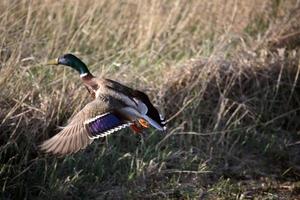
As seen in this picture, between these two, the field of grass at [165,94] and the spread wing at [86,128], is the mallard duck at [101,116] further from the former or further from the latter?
the field of grass at [165,94]

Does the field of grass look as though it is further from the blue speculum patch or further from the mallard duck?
the blue speculum patch

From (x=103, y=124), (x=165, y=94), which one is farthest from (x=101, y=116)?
(x=165, y=94)

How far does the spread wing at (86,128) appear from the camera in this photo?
4.24 metres

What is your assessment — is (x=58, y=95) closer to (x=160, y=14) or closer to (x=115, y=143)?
(x=115, y=143)

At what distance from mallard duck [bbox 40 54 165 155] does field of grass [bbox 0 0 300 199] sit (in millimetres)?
339

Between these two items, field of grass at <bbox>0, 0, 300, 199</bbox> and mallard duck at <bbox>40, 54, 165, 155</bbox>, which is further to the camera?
field of grass at <bbox>0, 0, 300, 199</bbox>

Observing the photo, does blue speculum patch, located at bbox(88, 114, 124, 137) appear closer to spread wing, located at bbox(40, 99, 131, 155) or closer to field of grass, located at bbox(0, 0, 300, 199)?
spread wing, located at bbox(40, 99, 131, 155)

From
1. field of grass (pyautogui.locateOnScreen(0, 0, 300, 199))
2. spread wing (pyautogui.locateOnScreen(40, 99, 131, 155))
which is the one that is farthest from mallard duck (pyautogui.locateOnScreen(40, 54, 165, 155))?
field of grass (pyautogui.locateOnScreen(0, 0, 300, 199))

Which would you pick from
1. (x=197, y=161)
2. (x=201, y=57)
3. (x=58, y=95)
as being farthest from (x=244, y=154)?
(x=58, y=95)

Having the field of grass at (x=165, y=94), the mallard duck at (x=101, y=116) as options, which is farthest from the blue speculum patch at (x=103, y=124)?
the field of grass at (x=165, y=94)

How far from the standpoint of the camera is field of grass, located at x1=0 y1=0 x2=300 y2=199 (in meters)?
4.80

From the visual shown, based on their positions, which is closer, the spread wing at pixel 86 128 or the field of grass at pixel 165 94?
the spread wing at pixel 86 128

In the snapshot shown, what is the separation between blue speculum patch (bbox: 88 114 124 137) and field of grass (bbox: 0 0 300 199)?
0.45 m

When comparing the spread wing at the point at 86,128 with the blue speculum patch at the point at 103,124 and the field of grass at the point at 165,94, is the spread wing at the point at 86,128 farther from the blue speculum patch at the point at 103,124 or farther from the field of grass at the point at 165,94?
the field of grass at the point at 165,94
